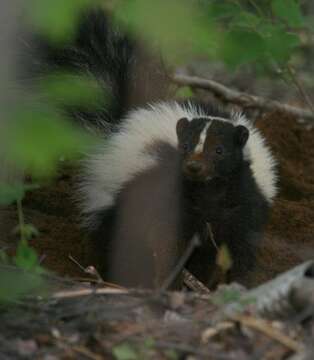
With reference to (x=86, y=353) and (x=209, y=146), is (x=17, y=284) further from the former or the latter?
(x=209, y=146)

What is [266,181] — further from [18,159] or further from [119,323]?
[18,159]

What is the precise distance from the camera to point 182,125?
20.9 feet

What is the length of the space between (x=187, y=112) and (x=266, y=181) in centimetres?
96

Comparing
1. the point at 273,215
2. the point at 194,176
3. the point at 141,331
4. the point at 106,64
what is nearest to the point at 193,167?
the point at 194,176

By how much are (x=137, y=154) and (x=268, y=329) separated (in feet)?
10.1

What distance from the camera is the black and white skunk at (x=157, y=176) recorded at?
639 centimetres

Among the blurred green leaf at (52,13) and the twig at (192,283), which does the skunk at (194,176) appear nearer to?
the twig at (192,283)

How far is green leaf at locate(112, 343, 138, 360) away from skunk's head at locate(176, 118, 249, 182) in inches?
96.2

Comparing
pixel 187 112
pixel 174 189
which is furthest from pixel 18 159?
pixel 187 112

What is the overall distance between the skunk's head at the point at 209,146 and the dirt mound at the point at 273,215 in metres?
1.19

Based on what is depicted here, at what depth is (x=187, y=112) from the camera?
6973 mm

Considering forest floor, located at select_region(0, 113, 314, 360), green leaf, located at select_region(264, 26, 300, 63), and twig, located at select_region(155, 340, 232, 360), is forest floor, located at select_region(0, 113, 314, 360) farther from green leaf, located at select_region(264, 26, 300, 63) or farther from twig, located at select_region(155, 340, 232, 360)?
green leaf, located at select_region(264, 26, 300, 63)

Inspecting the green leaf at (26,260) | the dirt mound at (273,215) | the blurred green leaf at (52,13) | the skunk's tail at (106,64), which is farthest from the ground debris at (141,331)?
the skunk's tail at (106,64)

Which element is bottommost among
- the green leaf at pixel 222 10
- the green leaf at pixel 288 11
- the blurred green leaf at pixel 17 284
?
the blurred green leaf at pixel 17 284
